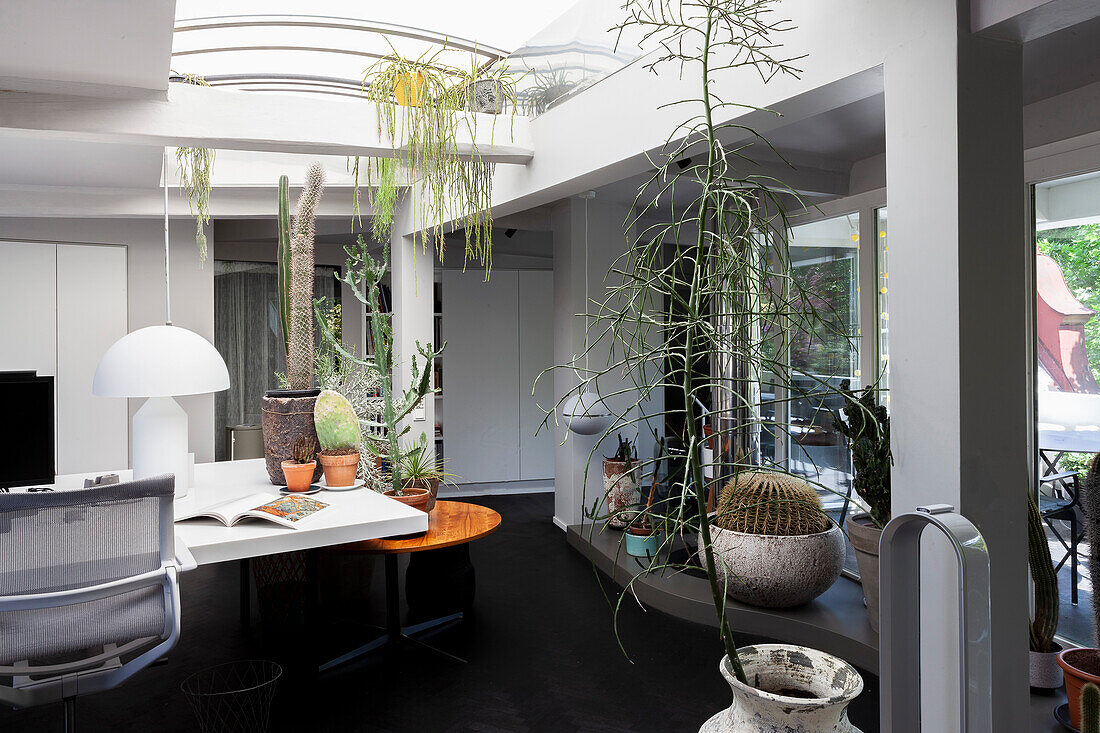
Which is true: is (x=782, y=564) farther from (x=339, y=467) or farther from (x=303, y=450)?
(x=303, y=450)

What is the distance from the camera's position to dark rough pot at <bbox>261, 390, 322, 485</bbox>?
11.1 ft

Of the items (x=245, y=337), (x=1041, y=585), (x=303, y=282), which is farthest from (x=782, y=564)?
(x=245, y=337)

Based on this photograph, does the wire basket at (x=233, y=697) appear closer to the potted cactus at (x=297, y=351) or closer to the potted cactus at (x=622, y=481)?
the potted cactus at (x=297, y=351)

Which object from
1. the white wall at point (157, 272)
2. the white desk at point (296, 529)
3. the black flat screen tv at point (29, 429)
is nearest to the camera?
the white desk at point (296, 529)

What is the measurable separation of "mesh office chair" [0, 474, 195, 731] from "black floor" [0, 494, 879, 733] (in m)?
0.90

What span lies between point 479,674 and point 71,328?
4.67 metres

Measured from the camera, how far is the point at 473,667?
331 centimetres

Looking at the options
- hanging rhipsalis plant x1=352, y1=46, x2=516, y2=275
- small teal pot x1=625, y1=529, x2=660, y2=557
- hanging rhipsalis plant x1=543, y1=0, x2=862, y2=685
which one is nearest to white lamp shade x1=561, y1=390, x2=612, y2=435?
hanging rhipsalis plant x1=543, y1=0, x2=862, y2=685

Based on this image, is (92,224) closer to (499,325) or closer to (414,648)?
(499,325)

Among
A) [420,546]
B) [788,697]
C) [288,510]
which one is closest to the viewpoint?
[788,697]

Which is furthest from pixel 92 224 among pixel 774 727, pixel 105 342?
pixel 774 727

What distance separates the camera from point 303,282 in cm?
355

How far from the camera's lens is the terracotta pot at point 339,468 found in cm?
331

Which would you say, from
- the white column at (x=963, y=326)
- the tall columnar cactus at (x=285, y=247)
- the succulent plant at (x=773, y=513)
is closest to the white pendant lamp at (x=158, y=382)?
the tall columnar cactus at (x=285, y=247)
